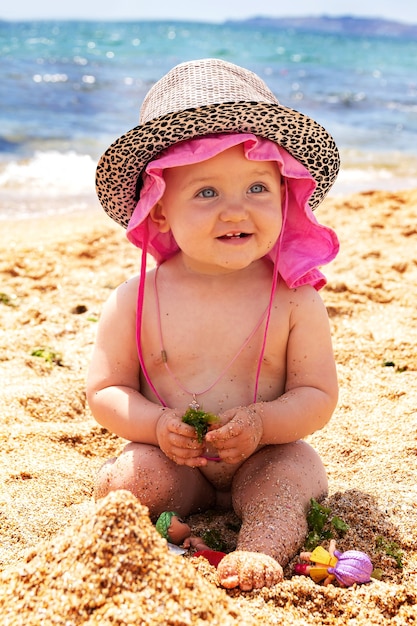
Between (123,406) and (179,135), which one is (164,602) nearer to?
(123,406)

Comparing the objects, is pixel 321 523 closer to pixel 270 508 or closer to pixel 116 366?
pixel 270 508

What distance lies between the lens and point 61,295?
4617 mm

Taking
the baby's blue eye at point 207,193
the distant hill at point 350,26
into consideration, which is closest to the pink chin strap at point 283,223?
the baby's blue eye at point 207,193

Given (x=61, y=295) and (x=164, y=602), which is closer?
(x=164, y=602)

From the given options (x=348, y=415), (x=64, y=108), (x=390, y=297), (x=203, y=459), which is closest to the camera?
(x=203, y=459)

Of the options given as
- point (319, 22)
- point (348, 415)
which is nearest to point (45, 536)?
point (348, 415)

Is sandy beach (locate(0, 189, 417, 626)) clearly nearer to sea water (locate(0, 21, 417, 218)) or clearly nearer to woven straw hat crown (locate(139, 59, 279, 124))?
woven straw hat crown (locate(139, 59, 279, 124))

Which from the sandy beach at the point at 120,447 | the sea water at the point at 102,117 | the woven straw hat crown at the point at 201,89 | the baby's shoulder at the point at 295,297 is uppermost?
the woven straw hat crown at the point at 201,89

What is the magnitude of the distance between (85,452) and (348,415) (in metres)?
1.15

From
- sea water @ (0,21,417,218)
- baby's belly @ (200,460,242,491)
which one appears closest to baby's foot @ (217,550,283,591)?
baby's belly @ (200,460,242,491)

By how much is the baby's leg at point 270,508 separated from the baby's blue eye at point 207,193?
2.87ft

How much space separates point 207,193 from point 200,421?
0.72 metres

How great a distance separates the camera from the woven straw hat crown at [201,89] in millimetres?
2410

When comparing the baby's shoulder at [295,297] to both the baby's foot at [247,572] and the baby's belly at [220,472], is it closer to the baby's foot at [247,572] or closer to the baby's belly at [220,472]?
the baby's belly at [220,472]
